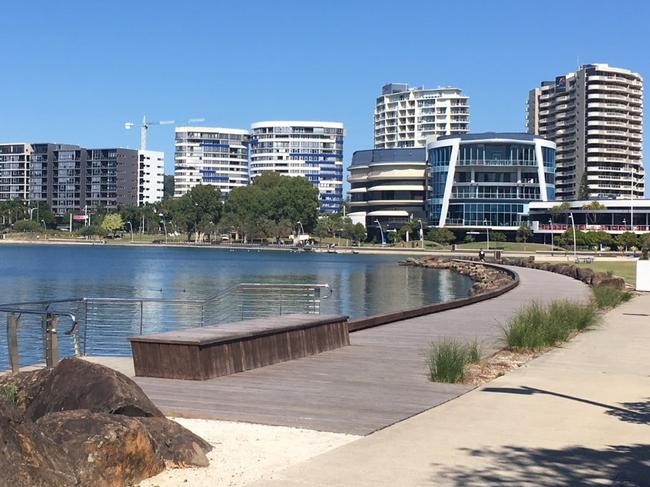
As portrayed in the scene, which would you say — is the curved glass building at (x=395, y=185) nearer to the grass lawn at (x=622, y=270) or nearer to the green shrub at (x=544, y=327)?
the grass lawn at (x=622, y=270)

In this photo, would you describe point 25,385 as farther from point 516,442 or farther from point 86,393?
point 516,442

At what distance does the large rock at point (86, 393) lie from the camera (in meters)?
7.97

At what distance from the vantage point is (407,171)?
182625 millimetres

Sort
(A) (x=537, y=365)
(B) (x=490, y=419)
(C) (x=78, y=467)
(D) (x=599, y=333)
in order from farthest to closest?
(D) (x=599, y=333) < (A) (x=537, y=365) < (B) (x=490, y=419) < (C) (x=78, y=467)

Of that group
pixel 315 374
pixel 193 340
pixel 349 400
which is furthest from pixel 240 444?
pixel 315 374

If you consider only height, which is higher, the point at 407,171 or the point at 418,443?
the point at 407,171

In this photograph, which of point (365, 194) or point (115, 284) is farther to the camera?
point (365, 194)

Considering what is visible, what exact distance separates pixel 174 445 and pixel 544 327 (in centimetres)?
1233

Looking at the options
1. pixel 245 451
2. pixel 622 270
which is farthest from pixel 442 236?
pixel 245 451

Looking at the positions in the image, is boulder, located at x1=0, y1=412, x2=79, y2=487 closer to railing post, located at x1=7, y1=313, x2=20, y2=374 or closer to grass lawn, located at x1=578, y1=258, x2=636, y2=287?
railing post, located at x1=7, y1=313, x2=20, y2=374

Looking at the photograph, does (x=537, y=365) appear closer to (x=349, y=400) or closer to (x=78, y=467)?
(x=349, y=400)

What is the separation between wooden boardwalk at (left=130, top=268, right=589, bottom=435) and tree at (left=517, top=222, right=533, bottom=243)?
14239 cm

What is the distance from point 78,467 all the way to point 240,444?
2267 mm

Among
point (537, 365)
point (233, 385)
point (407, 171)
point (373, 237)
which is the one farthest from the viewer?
point (373, 237)
